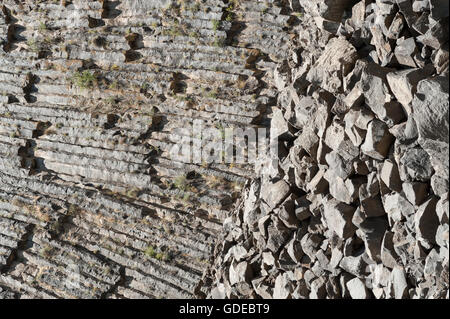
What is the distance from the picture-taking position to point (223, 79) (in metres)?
7.17

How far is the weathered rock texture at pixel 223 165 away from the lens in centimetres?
430

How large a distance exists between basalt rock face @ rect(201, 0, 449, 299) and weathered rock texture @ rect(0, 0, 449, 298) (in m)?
0.01

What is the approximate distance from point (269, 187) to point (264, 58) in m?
A: 1.99

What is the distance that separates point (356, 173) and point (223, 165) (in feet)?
7.53

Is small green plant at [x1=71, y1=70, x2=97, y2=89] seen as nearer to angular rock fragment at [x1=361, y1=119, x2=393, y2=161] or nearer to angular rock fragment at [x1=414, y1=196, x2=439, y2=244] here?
angular rock fragment at [x1=361, y1=119, x2=393, y2=161]

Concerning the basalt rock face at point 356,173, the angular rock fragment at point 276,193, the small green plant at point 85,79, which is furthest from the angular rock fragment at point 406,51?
the small green plant at point 85,79

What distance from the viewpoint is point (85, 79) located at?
792cm

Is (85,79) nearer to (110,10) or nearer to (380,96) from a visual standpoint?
(110,10)

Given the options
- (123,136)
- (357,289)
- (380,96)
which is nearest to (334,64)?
(380,96)

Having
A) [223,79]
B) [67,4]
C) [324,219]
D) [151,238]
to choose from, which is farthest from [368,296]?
[67,4]

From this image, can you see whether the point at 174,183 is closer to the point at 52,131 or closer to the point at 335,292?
the point at 52,131

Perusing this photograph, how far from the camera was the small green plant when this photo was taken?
25.9ft

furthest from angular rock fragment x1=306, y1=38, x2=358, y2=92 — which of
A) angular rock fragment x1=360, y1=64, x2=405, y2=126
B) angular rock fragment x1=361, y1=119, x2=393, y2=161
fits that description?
angular rock fragment x1=361, y1=119, x2=393, y2=161

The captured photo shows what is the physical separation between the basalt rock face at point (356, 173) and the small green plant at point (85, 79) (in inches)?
109
